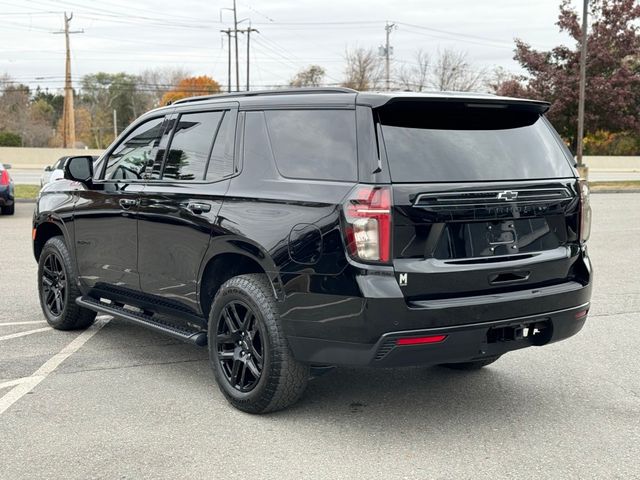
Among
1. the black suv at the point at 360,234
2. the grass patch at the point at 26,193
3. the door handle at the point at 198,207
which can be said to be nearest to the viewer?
the black suv at the point at 360,234

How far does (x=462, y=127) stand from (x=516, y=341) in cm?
122

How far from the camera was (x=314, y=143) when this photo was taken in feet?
14.7

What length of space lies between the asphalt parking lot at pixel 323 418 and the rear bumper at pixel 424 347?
0.47m

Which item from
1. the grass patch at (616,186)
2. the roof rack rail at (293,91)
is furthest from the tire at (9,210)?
the grass patch at (616,186)

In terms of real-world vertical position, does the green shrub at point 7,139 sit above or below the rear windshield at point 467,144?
above

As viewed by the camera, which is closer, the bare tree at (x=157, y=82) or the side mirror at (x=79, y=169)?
the side mirror at (x=79, y=169)

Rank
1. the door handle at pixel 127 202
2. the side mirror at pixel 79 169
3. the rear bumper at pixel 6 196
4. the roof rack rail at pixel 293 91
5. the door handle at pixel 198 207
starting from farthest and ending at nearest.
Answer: the rear bumper at pixel 6 196 < the side mirror at pixel 79 169 < the door handle at pixel 127 202 < the door handle at pixel 198 207 < the roof rack rail at pixel 293 91

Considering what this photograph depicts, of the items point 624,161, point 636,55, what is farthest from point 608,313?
point 624,161

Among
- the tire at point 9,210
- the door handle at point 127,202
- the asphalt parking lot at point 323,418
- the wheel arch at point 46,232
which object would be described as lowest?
the asphalt parking lot at point 323,418

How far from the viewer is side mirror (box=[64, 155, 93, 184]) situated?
20.7 feet

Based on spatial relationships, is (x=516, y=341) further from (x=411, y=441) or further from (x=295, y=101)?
(x=295, y=101)

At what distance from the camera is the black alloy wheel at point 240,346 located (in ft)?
15.2

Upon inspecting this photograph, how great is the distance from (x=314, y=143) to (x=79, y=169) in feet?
8.56

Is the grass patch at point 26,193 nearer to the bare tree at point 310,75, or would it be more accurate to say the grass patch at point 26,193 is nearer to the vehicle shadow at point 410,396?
the vehicle shadow at point 410,396
